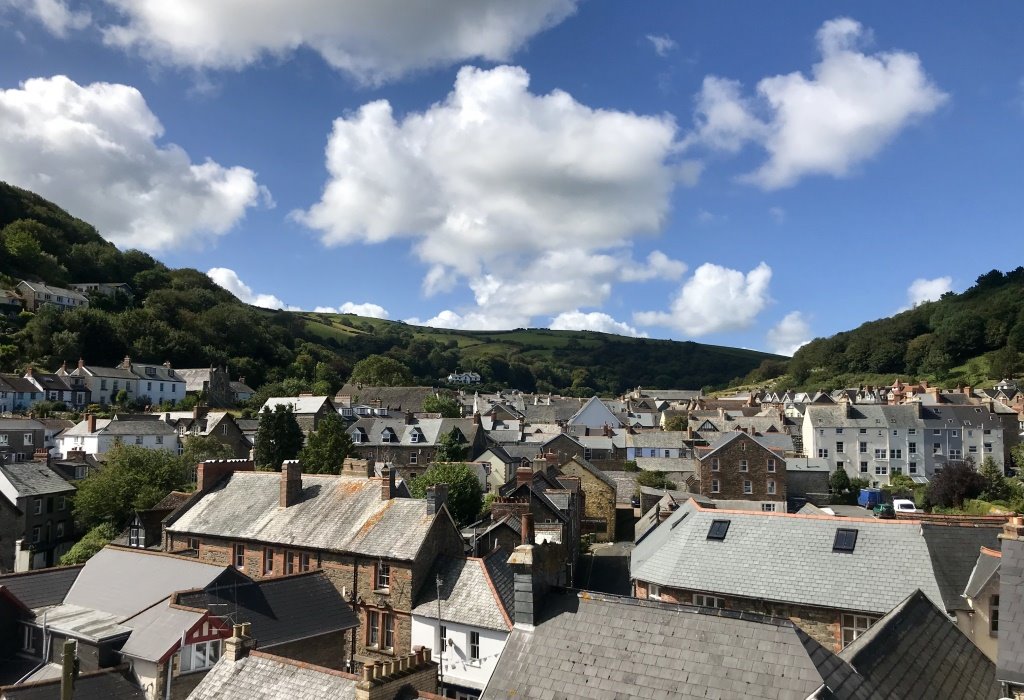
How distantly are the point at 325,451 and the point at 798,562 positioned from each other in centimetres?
3957

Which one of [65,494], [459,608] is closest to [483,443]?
[65,494]

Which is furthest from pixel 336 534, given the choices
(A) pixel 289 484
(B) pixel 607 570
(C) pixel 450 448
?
(C) pixel 450 448

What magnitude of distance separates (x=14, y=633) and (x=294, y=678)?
16188mm

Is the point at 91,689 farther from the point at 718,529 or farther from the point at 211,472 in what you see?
the point at 718,529

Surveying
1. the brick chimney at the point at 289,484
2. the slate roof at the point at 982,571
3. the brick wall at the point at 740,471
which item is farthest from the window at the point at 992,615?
the brick wall at the point at 740,471

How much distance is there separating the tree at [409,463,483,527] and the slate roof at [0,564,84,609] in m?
21.4

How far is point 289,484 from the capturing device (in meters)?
34.4

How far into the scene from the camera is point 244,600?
24.5 metres

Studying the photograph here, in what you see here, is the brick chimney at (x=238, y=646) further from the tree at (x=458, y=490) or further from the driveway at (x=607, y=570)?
the tree at (x=458, y=490)

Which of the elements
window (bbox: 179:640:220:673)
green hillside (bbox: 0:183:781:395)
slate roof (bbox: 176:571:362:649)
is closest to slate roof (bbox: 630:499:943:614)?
slate roof (bbox: 176:571:362:649)

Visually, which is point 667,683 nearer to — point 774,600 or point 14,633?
point 774,600

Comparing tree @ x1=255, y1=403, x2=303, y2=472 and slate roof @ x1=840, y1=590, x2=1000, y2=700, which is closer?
slate roof @ x1=840, y1=590, x2=1000, y2=700

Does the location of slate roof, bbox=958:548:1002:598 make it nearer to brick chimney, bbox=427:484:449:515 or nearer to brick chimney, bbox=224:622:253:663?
brick chimney, bbox=427:484:449:515

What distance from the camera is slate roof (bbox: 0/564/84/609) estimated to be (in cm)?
2664
